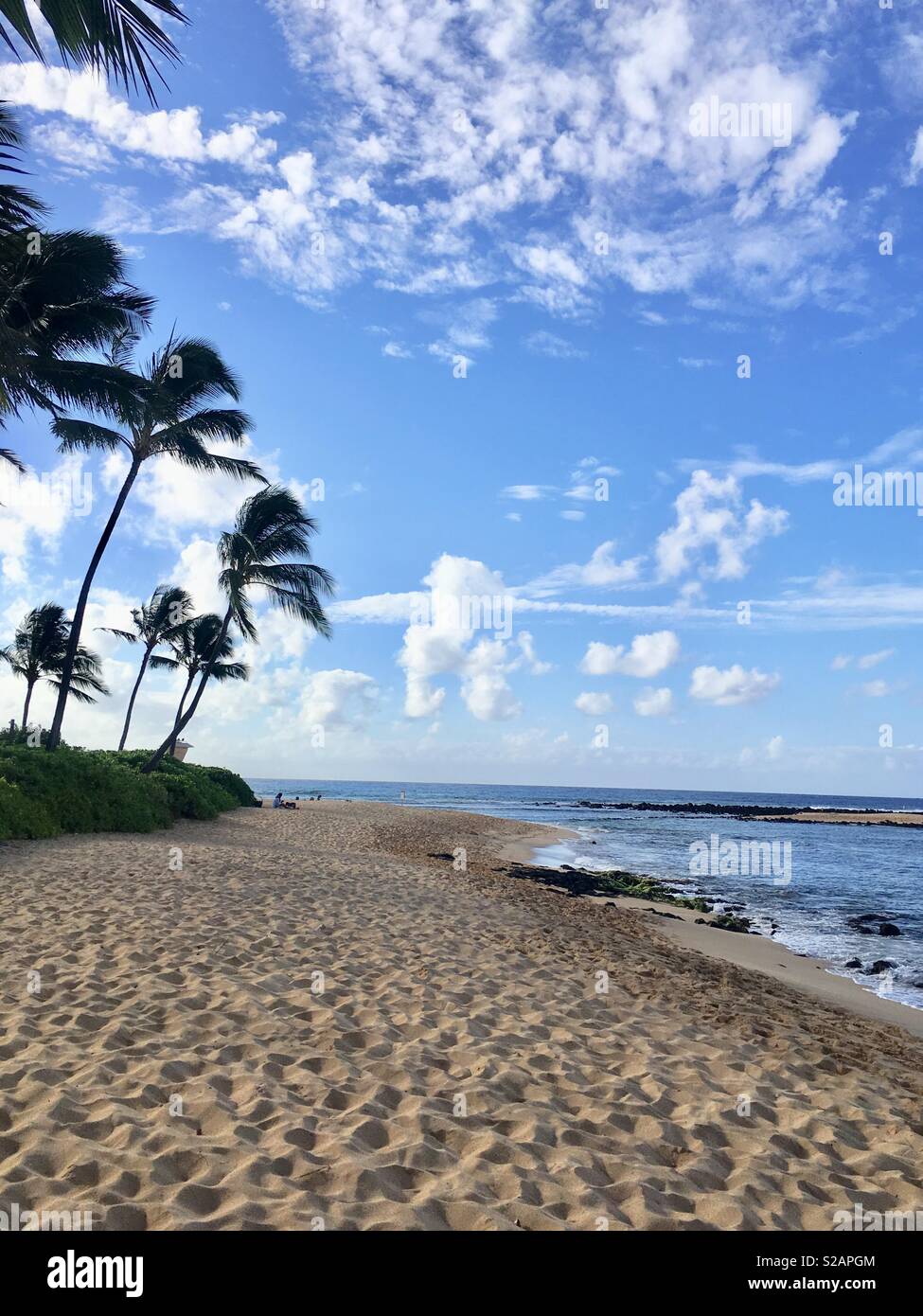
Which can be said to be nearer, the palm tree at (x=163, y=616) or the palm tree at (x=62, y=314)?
the palm tree at (x=62, y=314)

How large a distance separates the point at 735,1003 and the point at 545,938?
2.81 meters

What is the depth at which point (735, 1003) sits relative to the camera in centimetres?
770

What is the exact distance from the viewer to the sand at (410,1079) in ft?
11.4

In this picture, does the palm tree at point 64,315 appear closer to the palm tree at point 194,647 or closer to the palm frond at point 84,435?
the palm frond at point 84,435

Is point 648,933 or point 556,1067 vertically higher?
point 556,1067

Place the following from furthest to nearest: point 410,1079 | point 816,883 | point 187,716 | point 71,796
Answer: point 187,716, point 816,883, point 71,796, point 410,1079

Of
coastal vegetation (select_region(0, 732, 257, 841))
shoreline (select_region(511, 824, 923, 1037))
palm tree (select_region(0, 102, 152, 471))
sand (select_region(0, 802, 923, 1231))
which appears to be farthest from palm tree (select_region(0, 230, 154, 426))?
shoreline (select_region(511, 824, 923, 1037))

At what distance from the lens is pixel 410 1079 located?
4746mm

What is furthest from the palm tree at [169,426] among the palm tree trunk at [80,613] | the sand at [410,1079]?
the sand at [410,1079]

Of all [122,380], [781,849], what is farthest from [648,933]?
[781,849]

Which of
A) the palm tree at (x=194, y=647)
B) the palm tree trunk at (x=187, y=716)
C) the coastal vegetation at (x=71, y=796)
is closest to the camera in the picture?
the coastal vegetation at (x=71, y=796)

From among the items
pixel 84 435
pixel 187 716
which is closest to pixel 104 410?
pixel 84 435

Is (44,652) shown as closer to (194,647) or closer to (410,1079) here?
(194,647)
